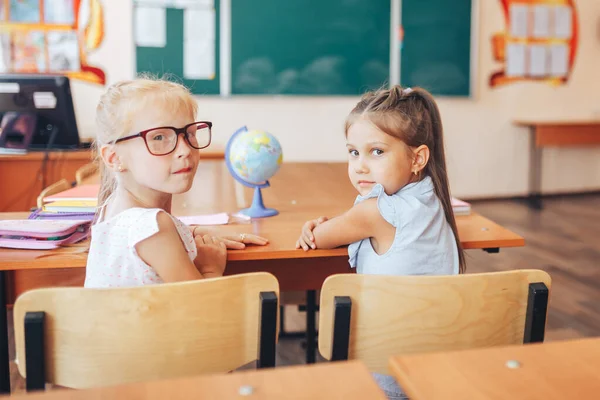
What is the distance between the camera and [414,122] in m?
1.64

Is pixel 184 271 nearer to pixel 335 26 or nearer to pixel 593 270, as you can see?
pixel 593 270

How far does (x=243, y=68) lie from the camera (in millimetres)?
5602

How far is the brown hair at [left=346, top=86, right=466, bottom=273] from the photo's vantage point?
1.62m

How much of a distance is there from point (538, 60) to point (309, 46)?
233cm

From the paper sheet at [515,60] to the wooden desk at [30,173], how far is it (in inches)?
170

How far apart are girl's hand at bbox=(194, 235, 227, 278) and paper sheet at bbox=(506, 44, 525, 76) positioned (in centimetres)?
536

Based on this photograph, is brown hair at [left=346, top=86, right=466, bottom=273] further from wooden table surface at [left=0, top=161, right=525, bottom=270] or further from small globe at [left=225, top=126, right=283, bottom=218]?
small globe at [left=225, top=126, right=283, bottom=218]

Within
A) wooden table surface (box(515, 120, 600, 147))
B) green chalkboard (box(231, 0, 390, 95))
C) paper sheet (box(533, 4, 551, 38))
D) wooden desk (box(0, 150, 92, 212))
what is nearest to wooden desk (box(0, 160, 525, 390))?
wooden desk (box(0, 150, 92, 212))

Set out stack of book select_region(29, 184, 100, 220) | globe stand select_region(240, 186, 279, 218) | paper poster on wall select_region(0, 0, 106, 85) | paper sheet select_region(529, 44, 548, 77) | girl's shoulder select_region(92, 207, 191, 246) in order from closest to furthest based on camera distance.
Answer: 1. girl's shoulder select_region(92, 207, 191, 246)
2. stack of book select_region(29, 184, 100, 220)
3. globe stand select_region(240, 186, 279, 218)
4. paper poster on wall select_region(0, 0, 106, 85)
5. paper sheet select_region(529, 44, 548, 77)

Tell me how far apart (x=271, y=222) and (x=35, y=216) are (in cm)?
67

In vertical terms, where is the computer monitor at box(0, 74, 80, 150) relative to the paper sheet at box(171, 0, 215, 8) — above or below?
below

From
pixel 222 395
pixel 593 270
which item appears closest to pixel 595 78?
pixel 593 270

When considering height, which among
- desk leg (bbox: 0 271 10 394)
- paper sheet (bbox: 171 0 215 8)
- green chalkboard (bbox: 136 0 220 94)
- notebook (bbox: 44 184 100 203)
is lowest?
desk leg (bbox: 0 271 10 394)

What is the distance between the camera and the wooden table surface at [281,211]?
1556mm
